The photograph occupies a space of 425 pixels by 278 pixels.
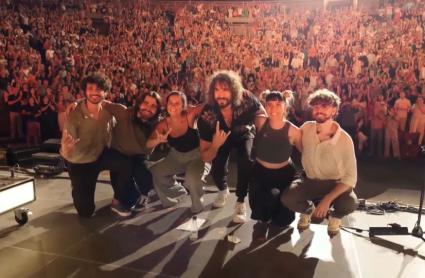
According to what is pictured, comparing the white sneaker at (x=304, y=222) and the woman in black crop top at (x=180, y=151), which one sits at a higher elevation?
the woman in black crop top at (x=180, y=151)

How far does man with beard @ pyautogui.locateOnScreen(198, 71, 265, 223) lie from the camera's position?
3801 millimetres

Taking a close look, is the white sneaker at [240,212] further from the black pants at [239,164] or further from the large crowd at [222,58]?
the large crowd at [222,58]

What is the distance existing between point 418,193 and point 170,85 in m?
4.92

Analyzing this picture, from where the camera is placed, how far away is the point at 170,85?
7.90 metres

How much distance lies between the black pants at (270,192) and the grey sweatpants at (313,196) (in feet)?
0.36

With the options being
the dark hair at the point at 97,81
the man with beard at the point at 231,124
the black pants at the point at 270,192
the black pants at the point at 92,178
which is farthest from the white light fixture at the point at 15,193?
the black pants at the point at 270,192

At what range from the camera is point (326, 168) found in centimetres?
334

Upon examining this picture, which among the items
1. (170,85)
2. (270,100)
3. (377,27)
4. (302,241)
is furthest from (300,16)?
(302,241)

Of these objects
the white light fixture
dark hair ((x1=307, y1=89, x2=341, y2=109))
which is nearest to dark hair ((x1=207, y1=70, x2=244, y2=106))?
dark hair ((x1=307, y1=89, x2=341, y2=109))

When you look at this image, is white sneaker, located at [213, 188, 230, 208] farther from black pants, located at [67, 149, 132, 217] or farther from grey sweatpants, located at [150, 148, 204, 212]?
black pants, located at [67, 149, 132, 217]

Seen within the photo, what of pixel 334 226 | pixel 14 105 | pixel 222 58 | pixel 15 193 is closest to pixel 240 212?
pixel 334 226

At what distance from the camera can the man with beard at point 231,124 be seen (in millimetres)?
3801

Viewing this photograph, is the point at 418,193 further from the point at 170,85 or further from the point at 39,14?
the point at 39,14

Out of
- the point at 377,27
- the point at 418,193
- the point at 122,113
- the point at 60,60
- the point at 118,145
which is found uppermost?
the point at 377,27
